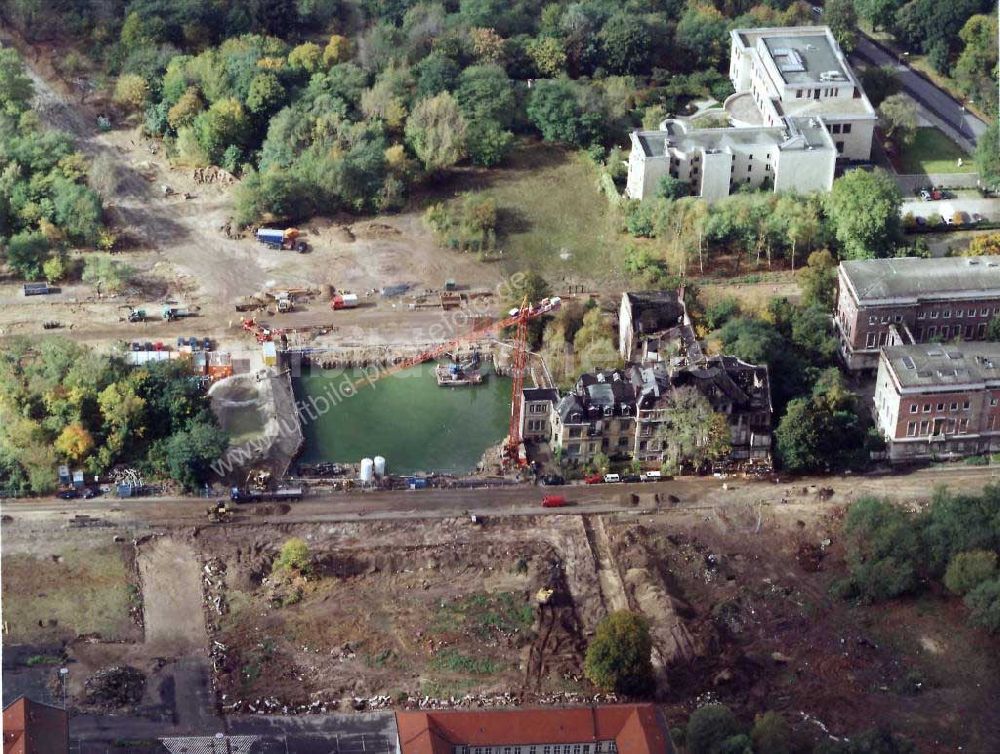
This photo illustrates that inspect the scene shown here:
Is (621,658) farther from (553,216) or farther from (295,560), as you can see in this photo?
(553,216)

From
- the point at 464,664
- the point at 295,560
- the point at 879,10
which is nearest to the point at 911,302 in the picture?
the point at 464,664

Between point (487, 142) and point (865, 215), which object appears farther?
point (487, 142)

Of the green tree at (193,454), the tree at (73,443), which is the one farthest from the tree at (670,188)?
the tree at (73,443)

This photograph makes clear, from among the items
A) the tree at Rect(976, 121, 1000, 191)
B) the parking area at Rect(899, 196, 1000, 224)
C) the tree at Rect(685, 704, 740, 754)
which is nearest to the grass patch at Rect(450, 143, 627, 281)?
the parking area at Rect(899, 196, 1000, 224)

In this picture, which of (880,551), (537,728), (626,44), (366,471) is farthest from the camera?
(626,44)

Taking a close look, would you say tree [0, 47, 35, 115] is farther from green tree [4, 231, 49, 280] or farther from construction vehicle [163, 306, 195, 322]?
construction vehicle [163, 306, 195, 322]

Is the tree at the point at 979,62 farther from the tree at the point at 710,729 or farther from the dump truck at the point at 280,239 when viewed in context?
the tree at the point at 710,729
